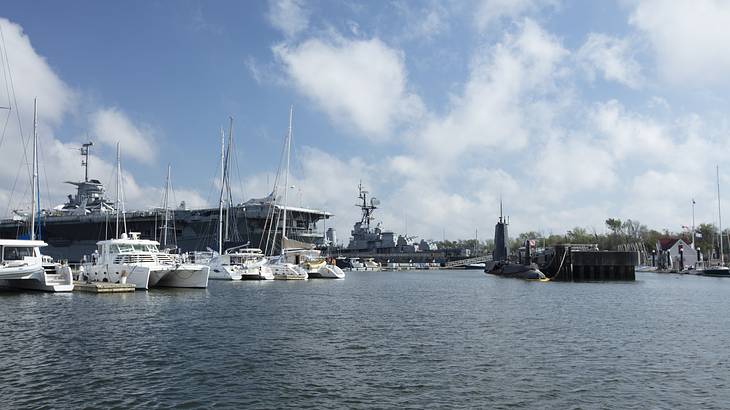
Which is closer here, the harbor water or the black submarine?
the harbor water

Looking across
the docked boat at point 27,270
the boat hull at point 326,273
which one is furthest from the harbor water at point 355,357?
the boat hull at point 326,273

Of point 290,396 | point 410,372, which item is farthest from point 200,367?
point 410,372

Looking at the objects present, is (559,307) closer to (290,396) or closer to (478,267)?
(290,396)

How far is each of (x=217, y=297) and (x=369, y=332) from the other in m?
18.0

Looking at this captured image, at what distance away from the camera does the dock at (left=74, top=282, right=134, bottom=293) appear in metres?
38.7

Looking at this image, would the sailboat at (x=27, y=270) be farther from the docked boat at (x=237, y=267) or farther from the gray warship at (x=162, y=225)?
the gray warship at (x=162, y=225)

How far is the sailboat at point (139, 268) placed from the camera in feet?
137

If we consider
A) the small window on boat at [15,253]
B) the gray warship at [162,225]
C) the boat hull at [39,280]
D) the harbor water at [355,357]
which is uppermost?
the gray warship at [162,225]

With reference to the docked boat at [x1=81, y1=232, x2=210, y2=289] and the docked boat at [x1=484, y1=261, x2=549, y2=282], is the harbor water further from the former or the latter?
the docked boat at [x1=484, y1=261, x2=549, y2=282]

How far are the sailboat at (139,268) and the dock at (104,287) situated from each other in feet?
4.19

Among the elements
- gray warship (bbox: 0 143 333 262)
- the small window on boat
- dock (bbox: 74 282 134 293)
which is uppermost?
gray warship (bbox: 0 143 333 262)

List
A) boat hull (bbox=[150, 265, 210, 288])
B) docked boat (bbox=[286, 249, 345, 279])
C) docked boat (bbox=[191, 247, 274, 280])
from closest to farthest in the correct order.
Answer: boat hull (bbox=[150, 265, 210, 288]) < docked boat (bbox=[191, 247, 274, 280]) < docked boat (bbox=[286, 249, 345, 279])

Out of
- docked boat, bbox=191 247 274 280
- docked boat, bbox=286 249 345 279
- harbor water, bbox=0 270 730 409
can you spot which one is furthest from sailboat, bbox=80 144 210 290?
docked boat, bbox=286 249 345 279

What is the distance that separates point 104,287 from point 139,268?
3.05m
